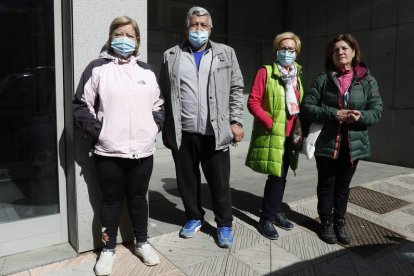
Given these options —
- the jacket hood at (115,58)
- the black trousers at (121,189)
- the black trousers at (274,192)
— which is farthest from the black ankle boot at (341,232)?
the jacket hood at (115,58)

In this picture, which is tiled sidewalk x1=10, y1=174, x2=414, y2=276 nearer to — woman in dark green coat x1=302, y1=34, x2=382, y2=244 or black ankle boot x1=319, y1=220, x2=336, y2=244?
black ankle boot x1=319, y1=220, x2=336, y2=244

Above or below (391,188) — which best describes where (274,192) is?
above

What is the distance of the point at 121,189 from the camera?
282 centimetres

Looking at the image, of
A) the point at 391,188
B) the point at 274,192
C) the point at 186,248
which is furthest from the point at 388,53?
the point at 186,248

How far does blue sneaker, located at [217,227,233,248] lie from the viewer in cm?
323

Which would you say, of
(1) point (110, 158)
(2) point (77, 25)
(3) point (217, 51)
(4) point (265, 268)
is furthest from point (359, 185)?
(2) point (77, 25)

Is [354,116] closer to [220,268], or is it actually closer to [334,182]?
[334,182]

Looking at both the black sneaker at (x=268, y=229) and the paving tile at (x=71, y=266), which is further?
the black sneaker at (x=268, y=229)

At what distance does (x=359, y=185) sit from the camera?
545 cm

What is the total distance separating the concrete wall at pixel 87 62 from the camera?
2.81 metres

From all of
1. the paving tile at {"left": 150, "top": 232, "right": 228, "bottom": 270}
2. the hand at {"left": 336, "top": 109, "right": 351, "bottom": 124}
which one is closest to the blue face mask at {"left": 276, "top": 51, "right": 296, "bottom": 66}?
the hand at {"left": 336, "top": 109, "right": 351, "bottom": 124}

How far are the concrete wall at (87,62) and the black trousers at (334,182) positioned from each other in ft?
5.85

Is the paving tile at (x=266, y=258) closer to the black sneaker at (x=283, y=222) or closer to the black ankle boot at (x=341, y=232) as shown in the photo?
the black sneaker at (x=283, y=222)

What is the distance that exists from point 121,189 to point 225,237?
104cm
